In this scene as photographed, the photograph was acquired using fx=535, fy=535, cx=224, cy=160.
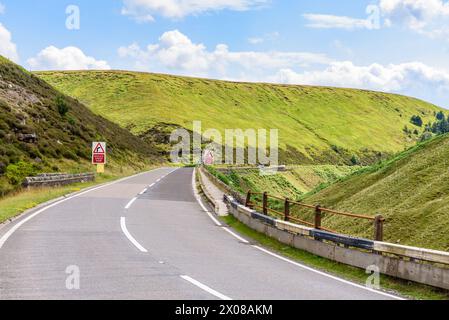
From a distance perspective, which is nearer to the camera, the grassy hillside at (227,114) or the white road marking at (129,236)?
the white road marking at (129,236)

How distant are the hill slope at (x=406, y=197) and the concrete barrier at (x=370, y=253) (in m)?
2.23

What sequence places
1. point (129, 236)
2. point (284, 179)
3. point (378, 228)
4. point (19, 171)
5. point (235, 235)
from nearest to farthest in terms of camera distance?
point (378, 228) → point (129, 236) → point (235, 235) → point (19, 171) → point (284, 179)

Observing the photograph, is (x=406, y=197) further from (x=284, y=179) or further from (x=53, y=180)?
(x=284, y=179)

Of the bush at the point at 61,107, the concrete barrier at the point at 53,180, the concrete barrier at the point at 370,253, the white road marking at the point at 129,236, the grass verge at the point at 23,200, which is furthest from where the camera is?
the bush at the point at 61,107

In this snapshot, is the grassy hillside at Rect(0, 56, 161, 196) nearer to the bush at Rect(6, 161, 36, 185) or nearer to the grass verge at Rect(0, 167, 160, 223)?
the bush at Rect(6, 161, 36, 185)

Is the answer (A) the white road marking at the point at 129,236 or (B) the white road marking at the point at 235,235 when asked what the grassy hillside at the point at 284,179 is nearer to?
(B) the white road marking at the point at 235,235

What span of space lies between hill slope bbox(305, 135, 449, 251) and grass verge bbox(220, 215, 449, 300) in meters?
3.01

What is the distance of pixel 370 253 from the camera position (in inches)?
447

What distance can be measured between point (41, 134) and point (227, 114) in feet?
361

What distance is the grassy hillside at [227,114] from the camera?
135725 mm

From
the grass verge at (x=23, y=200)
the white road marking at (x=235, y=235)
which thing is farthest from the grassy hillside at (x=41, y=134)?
the white road marking at (x=235, y=235)

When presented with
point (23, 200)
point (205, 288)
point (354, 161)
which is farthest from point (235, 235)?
point (354, 161)

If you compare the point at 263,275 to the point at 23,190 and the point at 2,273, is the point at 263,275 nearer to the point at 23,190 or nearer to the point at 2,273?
the point at 2,273

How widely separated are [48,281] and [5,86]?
5666 centimetres
